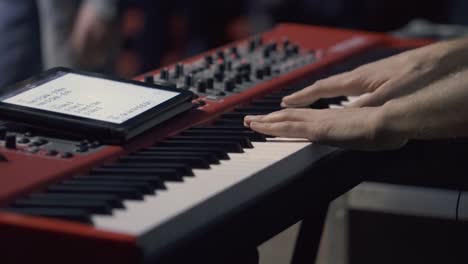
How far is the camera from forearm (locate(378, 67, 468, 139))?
1.63 m

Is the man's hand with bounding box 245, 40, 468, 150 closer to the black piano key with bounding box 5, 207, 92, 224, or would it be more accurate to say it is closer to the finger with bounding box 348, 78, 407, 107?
the finger with bounding box 348, 78, 407, 107

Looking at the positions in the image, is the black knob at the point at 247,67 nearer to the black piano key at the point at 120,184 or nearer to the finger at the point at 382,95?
the finger at the point at 382,95

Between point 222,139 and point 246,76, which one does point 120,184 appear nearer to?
point 222,139

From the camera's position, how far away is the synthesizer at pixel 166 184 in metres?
1.19

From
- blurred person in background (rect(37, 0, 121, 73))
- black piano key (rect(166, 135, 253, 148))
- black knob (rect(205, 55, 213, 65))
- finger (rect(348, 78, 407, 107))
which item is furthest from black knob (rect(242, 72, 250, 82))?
blurred person in background (rect(37, 0, 121, 73))

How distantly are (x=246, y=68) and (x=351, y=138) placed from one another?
1.58 ft

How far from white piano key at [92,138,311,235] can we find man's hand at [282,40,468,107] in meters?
0.21

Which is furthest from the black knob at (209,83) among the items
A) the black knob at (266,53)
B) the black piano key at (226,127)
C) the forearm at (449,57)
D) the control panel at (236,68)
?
the forearm at (449,57)

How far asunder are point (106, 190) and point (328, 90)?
2.17 ft

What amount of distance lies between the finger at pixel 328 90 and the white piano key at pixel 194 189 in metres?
0.18

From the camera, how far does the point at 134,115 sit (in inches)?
63.3

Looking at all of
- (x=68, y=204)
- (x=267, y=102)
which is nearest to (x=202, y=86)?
(x=267, y=102)

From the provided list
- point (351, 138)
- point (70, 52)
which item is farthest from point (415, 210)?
point (70, 52)

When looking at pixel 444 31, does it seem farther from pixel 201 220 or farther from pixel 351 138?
pixel 201 220
